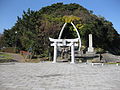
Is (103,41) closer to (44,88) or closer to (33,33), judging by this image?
(33,33)

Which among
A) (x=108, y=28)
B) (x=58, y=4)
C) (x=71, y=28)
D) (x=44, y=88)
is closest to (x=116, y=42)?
(x=108, y=28)

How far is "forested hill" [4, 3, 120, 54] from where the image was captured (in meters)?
27.1

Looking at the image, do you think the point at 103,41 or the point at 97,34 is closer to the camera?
the point at 97,34

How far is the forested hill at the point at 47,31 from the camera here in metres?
27.1

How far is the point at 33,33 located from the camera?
27203 millimetres

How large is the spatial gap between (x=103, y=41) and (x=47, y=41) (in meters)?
21.6

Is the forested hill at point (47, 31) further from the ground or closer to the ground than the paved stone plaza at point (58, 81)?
further from the ground

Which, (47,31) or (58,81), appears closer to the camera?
(58,81)

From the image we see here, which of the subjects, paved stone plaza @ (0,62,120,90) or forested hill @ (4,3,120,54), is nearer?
paved stone plaza @ (0,62,120,90)

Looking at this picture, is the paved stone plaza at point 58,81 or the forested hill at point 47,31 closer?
the paved stone plaza at point 58,81

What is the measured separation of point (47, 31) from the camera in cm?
2742

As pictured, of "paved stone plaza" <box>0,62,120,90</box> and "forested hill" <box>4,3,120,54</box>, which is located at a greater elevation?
"forested hill" <box>4,3,120,54</box>

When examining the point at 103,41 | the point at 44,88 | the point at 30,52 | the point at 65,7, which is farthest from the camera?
the point at 65,7

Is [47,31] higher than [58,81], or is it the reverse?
[47,31]
